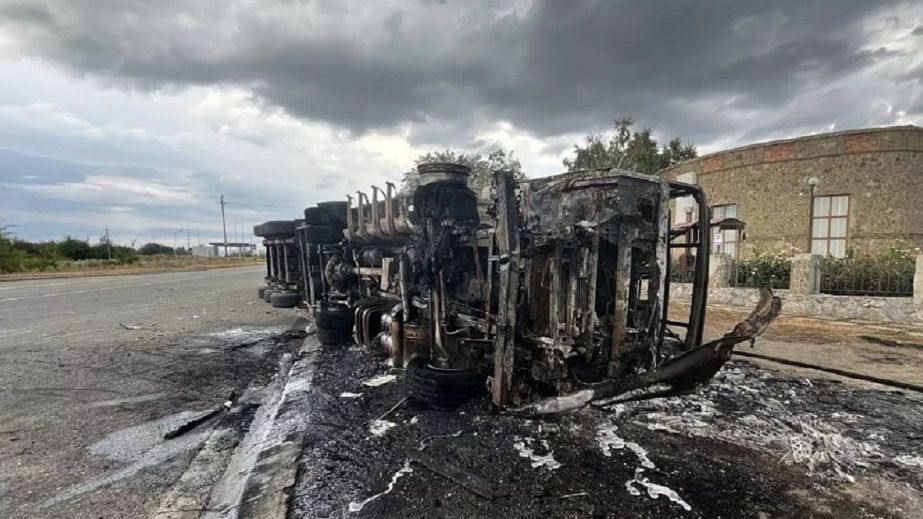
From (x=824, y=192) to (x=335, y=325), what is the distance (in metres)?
17.2

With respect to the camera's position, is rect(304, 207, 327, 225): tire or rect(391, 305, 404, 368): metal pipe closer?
rect(391, 305, 404, 368): metal pipe

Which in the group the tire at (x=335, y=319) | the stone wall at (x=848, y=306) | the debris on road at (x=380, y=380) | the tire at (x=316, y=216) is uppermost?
the tire at (x=316, y=216)

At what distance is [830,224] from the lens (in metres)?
15.6

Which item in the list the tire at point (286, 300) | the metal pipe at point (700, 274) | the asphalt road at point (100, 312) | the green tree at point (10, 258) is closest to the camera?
the metal pipe at point (700, 274)

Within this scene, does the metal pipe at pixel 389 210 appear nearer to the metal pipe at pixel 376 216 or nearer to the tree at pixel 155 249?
the metal pipe at pixel 376 216

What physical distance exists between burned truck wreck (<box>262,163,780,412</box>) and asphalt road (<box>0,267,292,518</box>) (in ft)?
6.33

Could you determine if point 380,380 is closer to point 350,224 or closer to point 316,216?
point 350,224

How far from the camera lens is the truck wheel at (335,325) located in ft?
20.5

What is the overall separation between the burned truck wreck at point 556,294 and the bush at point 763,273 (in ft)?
32.0

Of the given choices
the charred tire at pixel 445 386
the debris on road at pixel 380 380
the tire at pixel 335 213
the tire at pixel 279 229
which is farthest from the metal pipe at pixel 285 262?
the charred tire at pixel 445 386

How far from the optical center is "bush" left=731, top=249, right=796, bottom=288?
1124cm

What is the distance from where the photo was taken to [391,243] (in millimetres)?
5777

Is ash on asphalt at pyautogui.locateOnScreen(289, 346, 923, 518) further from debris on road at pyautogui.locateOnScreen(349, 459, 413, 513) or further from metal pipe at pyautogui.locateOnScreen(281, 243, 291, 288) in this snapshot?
metal pipe at pyautogui.locateOnScreen(281, 243, 291, 288)

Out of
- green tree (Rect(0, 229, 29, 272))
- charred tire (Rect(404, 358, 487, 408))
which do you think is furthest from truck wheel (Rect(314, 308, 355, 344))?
green tree (Rect(0, 229, 29, 272))
